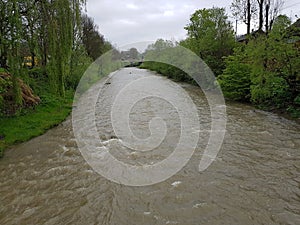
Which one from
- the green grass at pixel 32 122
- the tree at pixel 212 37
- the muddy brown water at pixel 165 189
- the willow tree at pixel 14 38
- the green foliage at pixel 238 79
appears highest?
the tree at pixel 212 37

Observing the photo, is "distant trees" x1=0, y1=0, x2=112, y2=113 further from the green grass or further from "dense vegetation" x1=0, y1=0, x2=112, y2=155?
the green grass

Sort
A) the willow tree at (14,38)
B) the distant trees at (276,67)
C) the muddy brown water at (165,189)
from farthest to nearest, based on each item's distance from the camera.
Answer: the distant trees at (276,67)
the willow tree at (14,38)
the muddy brown water at (165,189)

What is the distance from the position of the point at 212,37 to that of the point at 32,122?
19.7 m

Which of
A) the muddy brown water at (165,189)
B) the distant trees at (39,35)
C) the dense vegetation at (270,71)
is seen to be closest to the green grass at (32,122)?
the muddy brown water at (165,189)

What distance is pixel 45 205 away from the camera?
5680mm

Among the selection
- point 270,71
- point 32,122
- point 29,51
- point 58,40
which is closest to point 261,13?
point 270,71

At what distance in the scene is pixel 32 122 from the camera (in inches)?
460

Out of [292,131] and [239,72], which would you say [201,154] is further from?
[239,72]

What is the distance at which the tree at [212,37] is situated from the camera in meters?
24.4

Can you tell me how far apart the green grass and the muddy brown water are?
710 millimetres

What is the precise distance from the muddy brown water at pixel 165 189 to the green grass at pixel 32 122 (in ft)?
2.33

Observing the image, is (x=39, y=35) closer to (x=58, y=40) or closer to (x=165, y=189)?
(x=58, y=40)

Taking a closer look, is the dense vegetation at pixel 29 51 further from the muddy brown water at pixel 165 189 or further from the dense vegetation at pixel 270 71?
the dense vegetation at pixel 270 71

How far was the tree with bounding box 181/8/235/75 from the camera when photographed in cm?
2438
